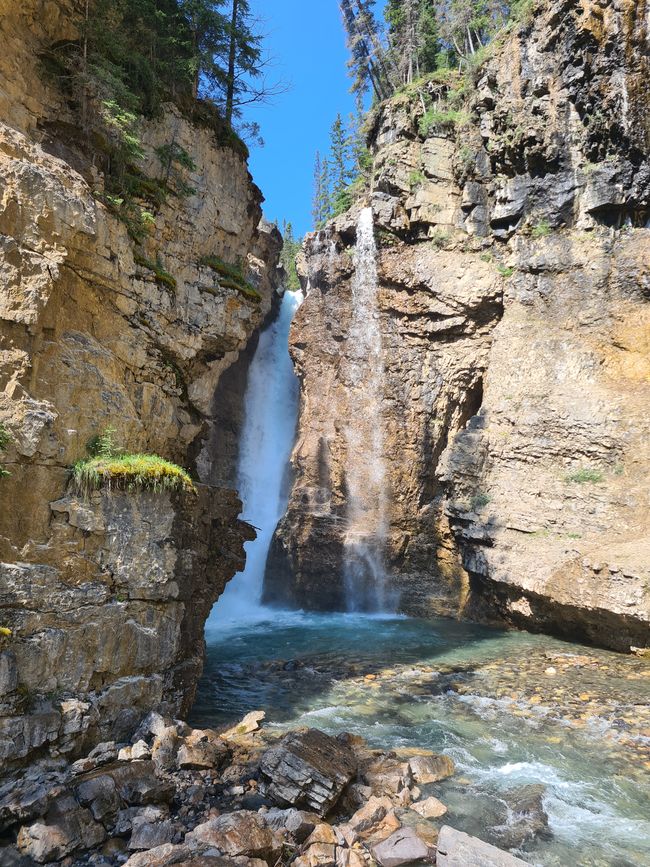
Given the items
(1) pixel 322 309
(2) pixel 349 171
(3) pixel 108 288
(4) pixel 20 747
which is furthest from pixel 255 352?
(4) pixel 20 747

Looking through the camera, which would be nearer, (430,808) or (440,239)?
(430,808)

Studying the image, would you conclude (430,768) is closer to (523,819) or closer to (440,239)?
(523,819)

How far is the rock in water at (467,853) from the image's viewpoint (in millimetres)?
5109

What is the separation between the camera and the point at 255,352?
96.5 feet

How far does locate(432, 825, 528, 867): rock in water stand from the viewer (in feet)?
16.8

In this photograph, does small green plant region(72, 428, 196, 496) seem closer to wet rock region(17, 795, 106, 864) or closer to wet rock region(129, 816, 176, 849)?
wet rock region(17, 795, 106, 864)

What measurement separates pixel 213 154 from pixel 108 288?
4966mm

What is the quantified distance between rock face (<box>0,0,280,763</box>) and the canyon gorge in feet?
0.14

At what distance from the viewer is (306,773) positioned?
21.5 ft

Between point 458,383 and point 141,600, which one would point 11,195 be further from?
point 458,383

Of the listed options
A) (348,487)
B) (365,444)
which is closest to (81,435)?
(348,487)

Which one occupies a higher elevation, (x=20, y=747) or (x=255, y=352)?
(x=255, y=352)

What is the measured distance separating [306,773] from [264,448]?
21.1m

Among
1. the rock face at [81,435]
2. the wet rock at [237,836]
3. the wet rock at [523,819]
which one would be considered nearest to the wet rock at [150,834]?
the wet rock at [237,836]
